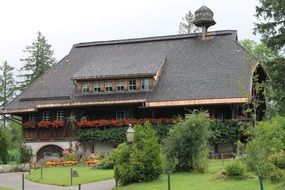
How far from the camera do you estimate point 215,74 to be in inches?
1575

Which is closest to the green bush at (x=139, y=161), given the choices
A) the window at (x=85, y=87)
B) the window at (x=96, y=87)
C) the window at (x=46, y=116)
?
the window at (x=96, y=87)

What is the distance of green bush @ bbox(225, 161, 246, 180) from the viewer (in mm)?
19703

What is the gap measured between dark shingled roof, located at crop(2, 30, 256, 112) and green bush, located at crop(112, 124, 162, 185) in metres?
15.8

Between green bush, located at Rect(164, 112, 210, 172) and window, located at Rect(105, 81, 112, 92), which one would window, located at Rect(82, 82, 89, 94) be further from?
green bush, located at Rect(164, 112, 210, 172)

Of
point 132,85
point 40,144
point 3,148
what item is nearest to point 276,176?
point 132,85

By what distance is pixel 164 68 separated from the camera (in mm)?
42750

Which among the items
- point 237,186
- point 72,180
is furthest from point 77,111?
point 237,186

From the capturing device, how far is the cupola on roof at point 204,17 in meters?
45.9

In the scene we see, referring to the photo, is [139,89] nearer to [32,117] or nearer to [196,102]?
[196,102]

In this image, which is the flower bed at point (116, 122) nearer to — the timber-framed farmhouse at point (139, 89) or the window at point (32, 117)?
the timber-framed farmhouse at point (139, 89)

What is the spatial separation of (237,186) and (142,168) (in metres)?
4.68

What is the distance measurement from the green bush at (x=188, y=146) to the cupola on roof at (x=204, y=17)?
73.8 ft

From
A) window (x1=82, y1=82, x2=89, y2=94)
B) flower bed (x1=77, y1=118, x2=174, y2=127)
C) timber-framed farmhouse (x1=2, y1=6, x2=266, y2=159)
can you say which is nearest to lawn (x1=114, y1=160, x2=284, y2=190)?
timber-framed farmhouse (x1=2, y1=6, x2=266, y2=159)

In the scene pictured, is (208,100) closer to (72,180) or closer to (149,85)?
(149,85)
